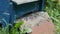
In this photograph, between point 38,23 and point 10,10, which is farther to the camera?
point 38,23

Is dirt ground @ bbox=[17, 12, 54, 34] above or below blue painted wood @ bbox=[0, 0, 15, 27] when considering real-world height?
below

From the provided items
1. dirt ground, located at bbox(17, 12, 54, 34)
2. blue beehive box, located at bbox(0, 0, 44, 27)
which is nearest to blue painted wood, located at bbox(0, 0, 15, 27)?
blue beehive box, located at bbox(0, 0, 44, 27)

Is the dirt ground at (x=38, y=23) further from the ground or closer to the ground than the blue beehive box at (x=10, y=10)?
closer to the ground

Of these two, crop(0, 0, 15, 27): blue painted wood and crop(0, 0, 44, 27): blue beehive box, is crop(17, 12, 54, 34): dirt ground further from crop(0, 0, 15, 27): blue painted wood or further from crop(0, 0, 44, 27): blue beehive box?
crop(0, 0, 15, 27): blue painted wood

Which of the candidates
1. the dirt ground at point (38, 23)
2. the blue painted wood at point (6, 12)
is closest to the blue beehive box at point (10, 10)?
the blue painted wood at point (6, 12)

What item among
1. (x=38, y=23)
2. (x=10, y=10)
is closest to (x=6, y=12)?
(x=10, y=10)

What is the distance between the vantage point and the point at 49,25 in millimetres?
3955

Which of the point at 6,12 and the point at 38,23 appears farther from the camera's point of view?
the point at 38,23

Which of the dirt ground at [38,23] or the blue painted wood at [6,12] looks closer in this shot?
the blue painted wood at [6,12]

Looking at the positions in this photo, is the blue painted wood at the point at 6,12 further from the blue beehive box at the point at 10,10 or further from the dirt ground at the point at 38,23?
the dirt ground at the point at 38,23

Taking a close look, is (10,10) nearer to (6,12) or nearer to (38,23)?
(6,12)

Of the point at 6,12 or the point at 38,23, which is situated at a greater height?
the point at 6,12

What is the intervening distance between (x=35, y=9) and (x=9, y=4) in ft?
3.40

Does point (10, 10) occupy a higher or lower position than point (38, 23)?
higher
